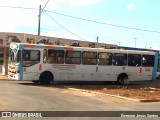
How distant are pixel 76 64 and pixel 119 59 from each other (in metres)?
4.05

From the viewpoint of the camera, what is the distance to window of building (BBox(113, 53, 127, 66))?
3219 centimetres

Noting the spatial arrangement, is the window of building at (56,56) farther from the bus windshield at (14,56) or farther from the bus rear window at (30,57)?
the bus windshield at (14,56)

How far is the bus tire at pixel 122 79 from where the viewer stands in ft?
106

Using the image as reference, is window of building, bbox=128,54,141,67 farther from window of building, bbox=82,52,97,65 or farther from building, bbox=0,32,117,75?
building, bbox=0,32,117,75

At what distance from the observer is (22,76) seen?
28.0 metres

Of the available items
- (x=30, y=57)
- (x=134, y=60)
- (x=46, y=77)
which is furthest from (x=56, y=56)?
(x=134, y=60)

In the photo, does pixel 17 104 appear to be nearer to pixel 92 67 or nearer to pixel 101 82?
pixel 92 67

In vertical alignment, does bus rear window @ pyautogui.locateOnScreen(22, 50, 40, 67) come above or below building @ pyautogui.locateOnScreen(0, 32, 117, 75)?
below

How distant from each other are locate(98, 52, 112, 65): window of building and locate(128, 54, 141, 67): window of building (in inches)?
75.5

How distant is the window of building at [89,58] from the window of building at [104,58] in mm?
430

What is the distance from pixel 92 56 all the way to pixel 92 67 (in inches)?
32.0

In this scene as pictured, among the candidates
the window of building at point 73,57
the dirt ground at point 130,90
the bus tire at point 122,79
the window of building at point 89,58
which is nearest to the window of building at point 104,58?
the window of building at point 89,58

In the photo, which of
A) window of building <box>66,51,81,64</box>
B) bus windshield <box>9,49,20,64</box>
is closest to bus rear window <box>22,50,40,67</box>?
bus windshield <box>9,49,20,64</box>

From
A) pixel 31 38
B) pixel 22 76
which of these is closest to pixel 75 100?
pixel 22 76
